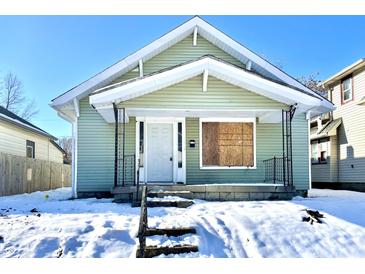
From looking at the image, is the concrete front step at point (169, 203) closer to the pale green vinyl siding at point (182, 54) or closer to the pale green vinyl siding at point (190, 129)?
the pale green vinyl siding at point (190, 129)

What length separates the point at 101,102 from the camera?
9312mm

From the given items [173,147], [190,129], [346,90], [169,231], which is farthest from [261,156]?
[346,90]

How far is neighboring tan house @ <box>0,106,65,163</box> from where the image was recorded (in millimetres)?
16219

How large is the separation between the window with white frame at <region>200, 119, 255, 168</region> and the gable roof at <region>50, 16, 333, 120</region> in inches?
73.7

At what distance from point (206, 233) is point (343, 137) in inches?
559

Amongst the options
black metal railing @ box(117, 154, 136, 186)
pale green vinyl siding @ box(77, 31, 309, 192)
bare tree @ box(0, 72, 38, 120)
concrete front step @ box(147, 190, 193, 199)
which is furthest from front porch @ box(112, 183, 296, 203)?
bare tree @ box(0, 72, 38, 120)

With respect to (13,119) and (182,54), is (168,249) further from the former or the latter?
(13,119)

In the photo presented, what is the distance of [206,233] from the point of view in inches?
229

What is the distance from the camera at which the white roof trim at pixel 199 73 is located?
9312mm

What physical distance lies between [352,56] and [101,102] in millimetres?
17479
